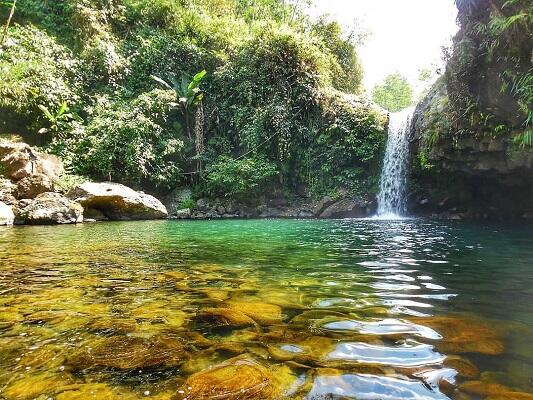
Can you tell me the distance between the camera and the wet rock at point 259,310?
2400 millimetres

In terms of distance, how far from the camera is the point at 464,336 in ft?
6.89

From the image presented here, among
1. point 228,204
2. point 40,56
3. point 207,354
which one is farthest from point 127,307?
point 40,56

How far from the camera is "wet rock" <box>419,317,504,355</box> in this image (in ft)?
6.28

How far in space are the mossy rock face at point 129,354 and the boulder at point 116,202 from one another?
12.2 m

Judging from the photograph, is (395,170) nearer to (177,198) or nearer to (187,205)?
(187,205)

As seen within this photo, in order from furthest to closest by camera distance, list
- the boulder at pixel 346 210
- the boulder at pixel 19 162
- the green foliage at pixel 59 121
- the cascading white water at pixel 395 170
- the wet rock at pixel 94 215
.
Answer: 1. the boulder at pixel 346 210
2. the cascading white water at pixel 395 170
3. the green foliage at pixel 59 121
4. the wet rock at pixel 94 215
5. the boulder at pixel 19 162

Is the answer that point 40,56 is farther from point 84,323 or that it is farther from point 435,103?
point 84,323

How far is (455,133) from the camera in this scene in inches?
414

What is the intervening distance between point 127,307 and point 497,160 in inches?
452

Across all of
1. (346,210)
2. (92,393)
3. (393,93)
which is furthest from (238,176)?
(393,93)

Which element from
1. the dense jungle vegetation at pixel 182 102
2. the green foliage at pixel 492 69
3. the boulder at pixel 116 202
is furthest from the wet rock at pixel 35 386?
the dense jungle vegetation at pixel 182 102

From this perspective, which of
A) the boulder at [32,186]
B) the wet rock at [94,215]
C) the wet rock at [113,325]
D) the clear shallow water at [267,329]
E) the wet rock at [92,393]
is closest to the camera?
the wet rock at [92,393]

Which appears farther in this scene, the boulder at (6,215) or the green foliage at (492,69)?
Answer: the boulder at (6,215)

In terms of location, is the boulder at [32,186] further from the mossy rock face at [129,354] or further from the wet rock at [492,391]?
the wet rock at [492,391]
